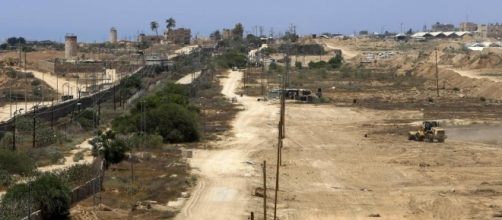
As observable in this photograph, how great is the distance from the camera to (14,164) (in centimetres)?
2573

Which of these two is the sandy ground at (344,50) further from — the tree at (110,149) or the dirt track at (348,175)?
the tree at (110,149)

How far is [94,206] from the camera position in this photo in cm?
2200

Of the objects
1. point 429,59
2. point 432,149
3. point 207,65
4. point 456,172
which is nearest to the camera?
point 456,172

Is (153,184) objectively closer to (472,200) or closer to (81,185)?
(81,185)

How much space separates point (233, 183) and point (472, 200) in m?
7.88

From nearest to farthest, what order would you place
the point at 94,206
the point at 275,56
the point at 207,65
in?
the point at 94,206
the point at 207,65
the point at 275,56

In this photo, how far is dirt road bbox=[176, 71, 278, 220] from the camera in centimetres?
2338

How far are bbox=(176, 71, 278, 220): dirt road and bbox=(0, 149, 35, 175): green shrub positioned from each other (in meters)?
5.35

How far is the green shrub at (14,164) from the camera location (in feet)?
83.6

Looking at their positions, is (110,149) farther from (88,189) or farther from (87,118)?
(87,118)

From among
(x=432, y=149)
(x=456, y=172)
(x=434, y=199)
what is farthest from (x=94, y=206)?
(x=432, y=149)


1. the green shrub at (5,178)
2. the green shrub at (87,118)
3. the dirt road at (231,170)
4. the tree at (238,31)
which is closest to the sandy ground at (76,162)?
the green shrub at (5,178)

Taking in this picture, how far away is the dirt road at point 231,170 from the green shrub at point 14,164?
5347 mm

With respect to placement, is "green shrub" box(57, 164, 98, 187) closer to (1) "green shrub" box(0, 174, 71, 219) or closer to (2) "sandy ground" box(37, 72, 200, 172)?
(2) "sandy ground" box(37, 72, 200, 172)
